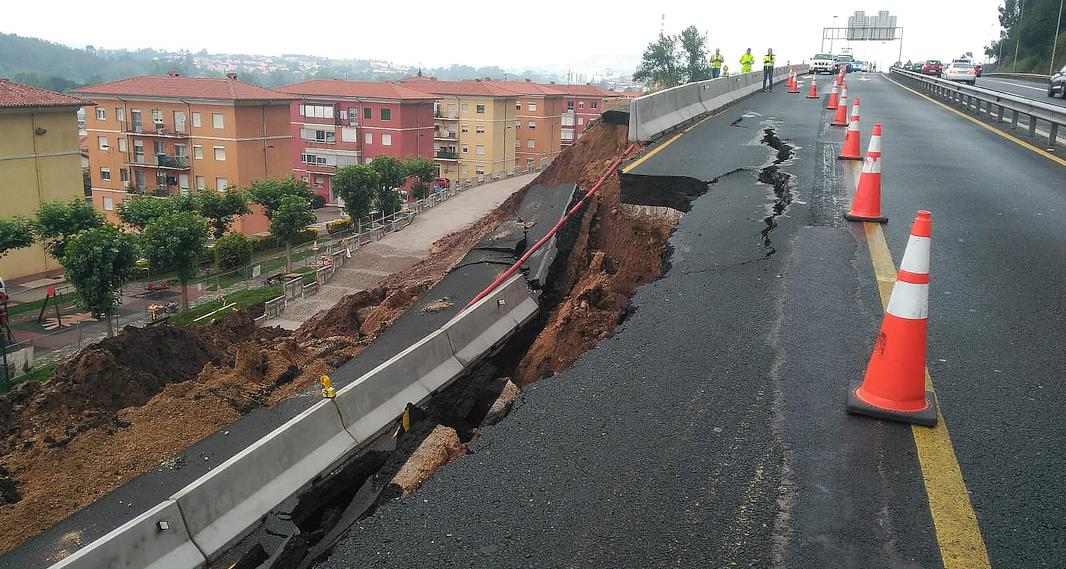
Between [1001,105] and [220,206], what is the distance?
33617 millimetres

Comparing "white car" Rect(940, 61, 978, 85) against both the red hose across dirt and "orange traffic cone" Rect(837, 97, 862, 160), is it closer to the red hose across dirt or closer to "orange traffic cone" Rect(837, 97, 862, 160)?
"orange traffic cone" Rect(837, 97, 862, 160)

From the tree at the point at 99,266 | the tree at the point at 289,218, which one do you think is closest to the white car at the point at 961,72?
the tree at the point at 289,218

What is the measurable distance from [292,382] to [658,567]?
A: 4.69 m

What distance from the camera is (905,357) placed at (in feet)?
14.3

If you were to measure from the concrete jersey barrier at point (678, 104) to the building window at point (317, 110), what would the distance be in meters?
41.6

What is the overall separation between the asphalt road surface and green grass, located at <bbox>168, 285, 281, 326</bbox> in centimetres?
2567

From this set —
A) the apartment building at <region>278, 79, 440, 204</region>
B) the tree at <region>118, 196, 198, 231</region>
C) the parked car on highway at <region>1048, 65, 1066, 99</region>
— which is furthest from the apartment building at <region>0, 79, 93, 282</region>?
the parked car on highway at <region>1048, 65, 1066, 99</region>

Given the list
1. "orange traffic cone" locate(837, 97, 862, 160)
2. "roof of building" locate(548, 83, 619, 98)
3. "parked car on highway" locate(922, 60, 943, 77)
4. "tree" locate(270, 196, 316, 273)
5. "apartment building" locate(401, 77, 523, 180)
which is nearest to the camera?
"orange traffic cone" locate(837, 97, 862, 160)

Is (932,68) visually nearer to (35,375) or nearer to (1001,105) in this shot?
(1001,105)

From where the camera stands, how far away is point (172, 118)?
52938 mm

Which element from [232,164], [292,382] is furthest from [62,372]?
[232,164]

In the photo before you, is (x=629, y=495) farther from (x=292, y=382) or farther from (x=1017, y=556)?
(x=292, y=382)

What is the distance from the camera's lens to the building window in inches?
2474

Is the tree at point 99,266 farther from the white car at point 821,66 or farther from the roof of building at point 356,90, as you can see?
the white car at point 821,66
